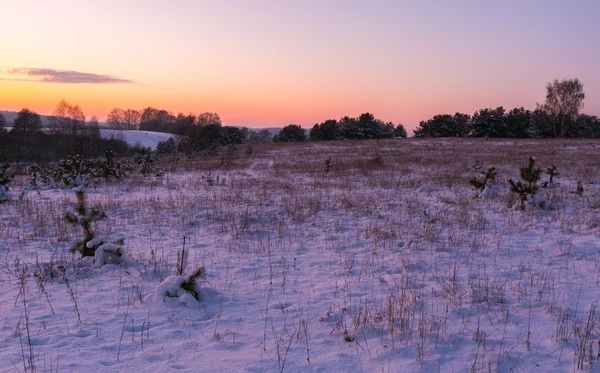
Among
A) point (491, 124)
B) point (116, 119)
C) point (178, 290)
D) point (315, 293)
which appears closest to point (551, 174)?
point (315, 293)

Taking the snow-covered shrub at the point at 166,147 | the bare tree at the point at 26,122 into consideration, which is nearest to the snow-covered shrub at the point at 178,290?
the snow-covered shrub at the point at 166,147

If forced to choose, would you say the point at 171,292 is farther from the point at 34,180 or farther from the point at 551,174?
the point at 34,180

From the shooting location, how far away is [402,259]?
242 inches

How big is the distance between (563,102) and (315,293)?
71.9 metres

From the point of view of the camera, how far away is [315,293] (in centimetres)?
495

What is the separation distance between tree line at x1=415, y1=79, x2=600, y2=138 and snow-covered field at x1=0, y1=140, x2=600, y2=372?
169 feet

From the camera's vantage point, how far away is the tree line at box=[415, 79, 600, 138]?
5669 cm

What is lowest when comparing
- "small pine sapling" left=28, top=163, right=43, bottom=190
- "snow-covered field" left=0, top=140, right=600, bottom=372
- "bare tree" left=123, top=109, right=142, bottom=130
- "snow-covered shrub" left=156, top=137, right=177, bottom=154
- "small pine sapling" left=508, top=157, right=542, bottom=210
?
"snow-covered field" left=0, top=140, right=600, bottom=372

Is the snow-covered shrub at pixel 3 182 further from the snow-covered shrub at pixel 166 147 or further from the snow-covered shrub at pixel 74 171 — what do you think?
the snow-covered shrub at pixel 166 147

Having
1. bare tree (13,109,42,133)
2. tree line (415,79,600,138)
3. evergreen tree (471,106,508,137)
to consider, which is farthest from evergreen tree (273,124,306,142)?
bare tree (13,109,42,133)

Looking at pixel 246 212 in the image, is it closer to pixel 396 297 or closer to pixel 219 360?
pixel 396 297

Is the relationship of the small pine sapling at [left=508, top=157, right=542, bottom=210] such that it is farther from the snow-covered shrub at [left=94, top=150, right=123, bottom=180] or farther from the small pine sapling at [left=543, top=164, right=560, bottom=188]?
the snow-covered shrub at [left=94, top=150, right=123, bottom=180]

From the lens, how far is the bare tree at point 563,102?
200ft

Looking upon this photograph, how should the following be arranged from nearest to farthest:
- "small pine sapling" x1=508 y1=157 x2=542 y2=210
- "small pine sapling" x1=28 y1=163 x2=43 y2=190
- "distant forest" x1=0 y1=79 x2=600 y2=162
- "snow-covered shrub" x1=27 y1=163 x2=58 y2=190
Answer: "small pine sapling" x1=508 y1=157 x2=542 y2=210, "small pine sapling" x1=28 y1=163 x2=43 y2=190, "snow-covered shrub" x1=27 y1=163 x2=58 y2=190, "distant forest" x1=0 y1=79 x2=600 y2=162
